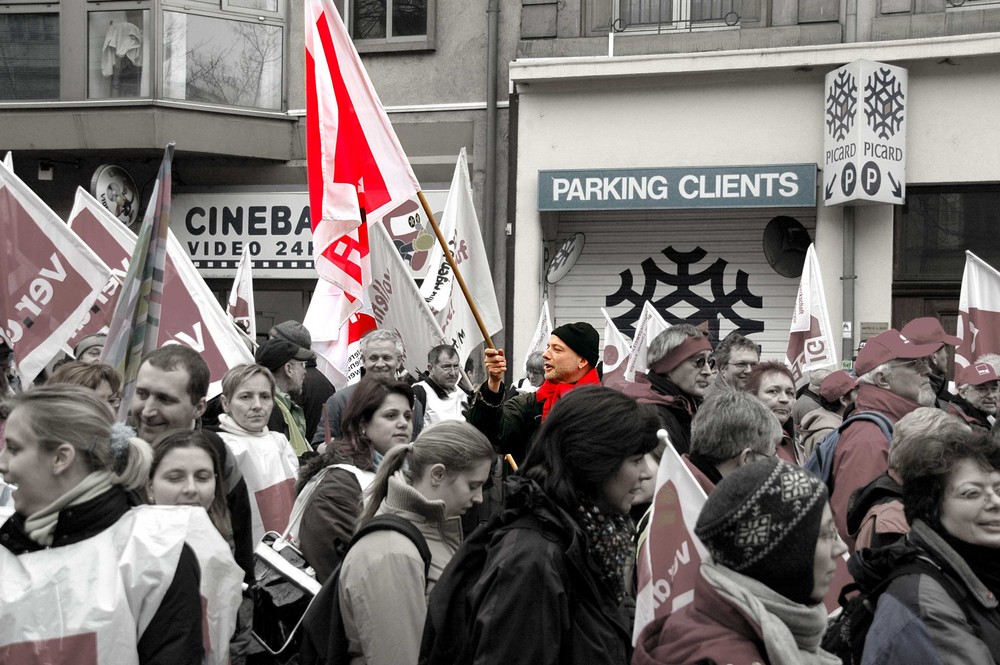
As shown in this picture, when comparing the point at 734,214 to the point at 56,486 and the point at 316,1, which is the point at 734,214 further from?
the point at 56,486

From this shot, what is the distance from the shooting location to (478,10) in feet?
49.1

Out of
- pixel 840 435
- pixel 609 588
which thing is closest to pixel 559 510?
pixel 609 588

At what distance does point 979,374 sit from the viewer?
834 cm

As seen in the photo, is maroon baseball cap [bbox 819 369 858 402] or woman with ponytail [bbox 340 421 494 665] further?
maroon baseball cap [bbox 819 369 858 402]

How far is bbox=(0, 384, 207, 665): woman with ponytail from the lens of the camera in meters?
3.06

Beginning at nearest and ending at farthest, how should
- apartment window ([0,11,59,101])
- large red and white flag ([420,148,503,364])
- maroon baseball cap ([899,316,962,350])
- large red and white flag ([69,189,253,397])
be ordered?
maroon baseball cap ([899,316,962,350]), large red and white flag ([69,189,253,397]), large red and white flag ([420,148,503,364]), apartment window ([0,11,59,101])

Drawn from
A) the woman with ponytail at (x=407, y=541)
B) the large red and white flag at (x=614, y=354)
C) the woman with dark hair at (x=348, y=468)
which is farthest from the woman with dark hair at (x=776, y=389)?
the large red and white flag at (x=614, y=354)

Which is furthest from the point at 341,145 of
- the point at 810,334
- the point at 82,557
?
the point at 82,557

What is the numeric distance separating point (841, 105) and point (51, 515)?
1141 centimetres

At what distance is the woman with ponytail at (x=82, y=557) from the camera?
3062 mm

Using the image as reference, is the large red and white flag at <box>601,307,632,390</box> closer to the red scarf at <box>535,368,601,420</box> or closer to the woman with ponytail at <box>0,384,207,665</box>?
the red scarf at <box>535,368,601,420</box>

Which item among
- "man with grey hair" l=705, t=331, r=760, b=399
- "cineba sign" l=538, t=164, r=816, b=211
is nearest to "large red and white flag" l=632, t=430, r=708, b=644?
"man with grey hair" l=705, t=331, r=760, b=399

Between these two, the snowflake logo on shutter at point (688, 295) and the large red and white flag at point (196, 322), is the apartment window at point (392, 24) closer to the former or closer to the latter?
the snowflake logo on shutter at point (688, 295)

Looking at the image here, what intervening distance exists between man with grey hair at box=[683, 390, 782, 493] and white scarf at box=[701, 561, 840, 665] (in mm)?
1530
